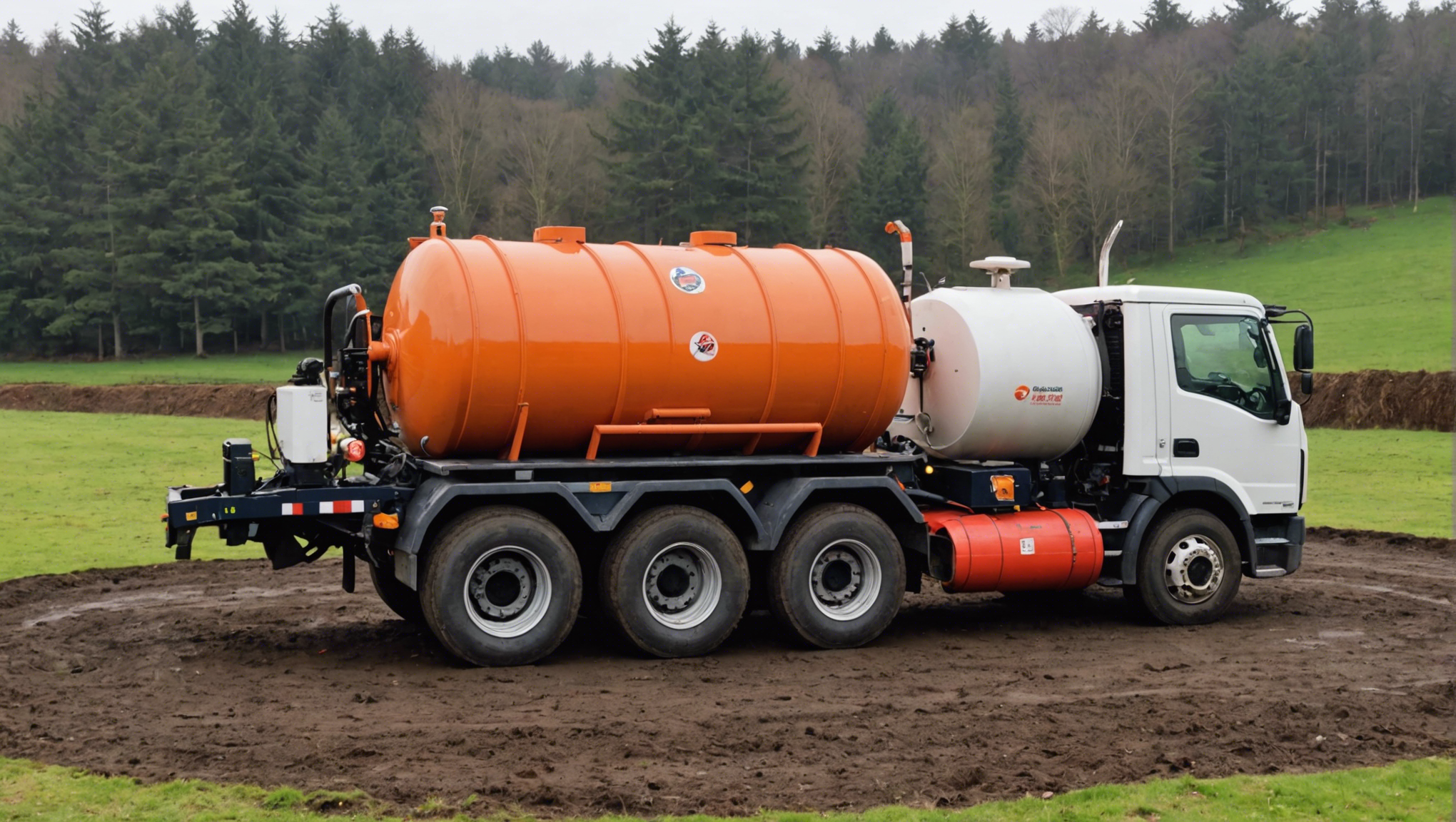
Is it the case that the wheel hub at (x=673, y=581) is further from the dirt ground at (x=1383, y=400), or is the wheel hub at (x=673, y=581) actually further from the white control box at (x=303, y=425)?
the dirt ground at (x=1383, y=400)

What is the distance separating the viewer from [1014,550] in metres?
12.6

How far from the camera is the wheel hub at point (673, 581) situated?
11453 millimetres

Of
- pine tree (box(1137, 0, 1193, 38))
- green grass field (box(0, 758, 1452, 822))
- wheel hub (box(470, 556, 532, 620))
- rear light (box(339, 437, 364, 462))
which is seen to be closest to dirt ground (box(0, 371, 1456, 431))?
green grass field (box(0, 758, 1452, 822))

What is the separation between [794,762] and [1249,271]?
72899 mm

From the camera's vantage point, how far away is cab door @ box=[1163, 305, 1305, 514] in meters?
13.2

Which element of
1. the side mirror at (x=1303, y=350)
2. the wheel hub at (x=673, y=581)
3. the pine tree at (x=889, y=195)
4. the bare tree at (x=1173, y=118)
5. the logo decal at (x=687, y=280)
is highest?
the bare tree at (x=1173, y=118)

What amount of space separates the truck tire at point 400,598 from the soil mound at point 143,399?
36.0 meters

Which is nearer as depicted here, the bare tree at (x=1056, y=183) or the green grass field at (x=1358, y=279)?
the green grass field at (x=1358, y=279)

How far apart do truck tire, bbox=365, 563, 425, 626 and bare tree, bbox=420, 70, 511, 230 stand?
57.9 metres

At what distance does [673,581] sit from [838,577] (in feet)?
5.22

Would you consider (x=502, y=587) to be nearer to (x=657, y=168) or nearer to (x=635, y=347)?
(x=635, y=347)

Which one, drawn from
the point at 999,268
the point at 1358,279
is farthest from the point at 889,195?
the point at 999,268

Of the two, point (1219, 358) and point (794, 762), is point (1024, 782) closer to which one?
point (794, 762)

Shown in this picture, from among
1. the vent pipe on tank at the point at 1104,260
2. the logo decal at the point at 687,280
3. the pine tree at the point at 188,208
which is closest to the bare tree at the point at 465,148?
the pine tree at the point at 188,208
